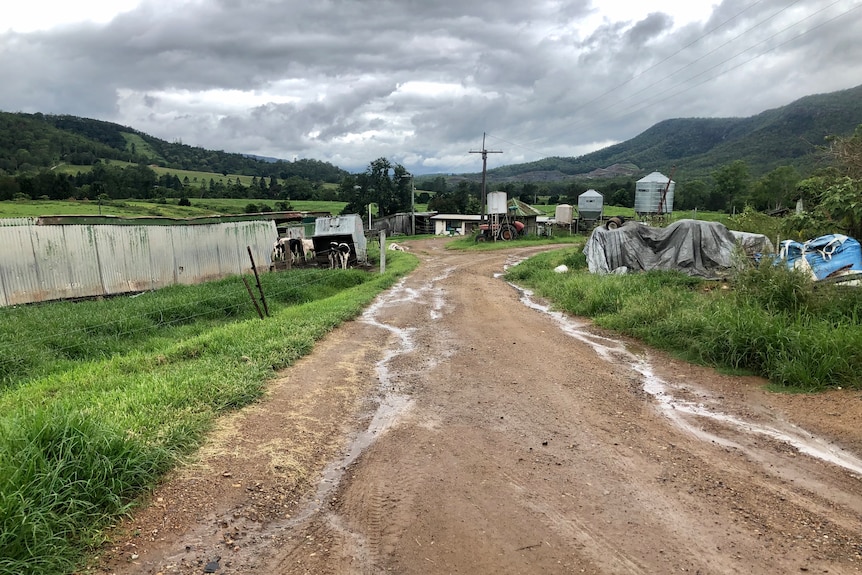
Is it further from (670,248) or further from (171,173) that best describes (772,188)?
(171,173)

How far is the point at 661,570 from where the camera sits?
9.98 ft

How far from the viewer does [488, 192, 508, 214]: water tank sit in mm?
36844

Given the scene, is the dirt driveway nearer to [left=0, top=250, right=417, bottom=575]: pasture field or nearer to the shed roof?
[left=0, top=250, right=417, bottom=575]: pasture field

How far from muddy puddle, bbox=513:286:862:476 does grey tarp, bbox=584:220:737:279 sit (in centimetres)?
774

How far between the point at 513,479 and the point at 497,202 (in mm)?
33996

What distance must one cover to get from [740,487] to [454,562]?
2.55 m

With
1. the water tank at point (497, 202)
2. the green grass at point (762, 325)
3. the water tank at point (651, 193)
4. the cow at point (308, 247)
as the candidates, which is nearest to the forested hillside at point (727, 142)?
the water tank at point (651, 193)

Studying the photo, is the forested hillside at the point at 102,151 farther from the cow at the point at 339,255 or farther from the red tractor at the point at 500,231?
the cow at the point at 339,255

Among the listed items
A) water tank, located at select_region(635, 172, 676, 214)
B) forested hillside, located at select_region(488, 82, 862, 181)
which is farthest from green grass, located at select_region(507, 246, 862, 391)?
forested hillside, located at select_region(488, 82, 862, 181)

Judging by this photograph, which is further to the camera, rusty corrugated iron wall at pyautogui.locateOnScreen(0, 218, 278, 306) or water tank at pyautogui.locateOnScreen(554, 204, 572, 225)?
water tank at pyautogui.locateOnScreen(554, 204, 572, 225)

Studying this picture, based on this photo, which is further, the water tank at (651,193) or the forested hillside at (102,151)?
the forested hillside at (102,151)

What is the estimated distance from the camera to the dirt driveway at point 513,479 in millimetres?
3193

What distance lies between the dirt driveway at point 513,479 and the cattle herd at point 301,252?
1575 cm

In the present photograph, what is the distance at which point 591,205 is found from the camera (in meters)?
43.5
